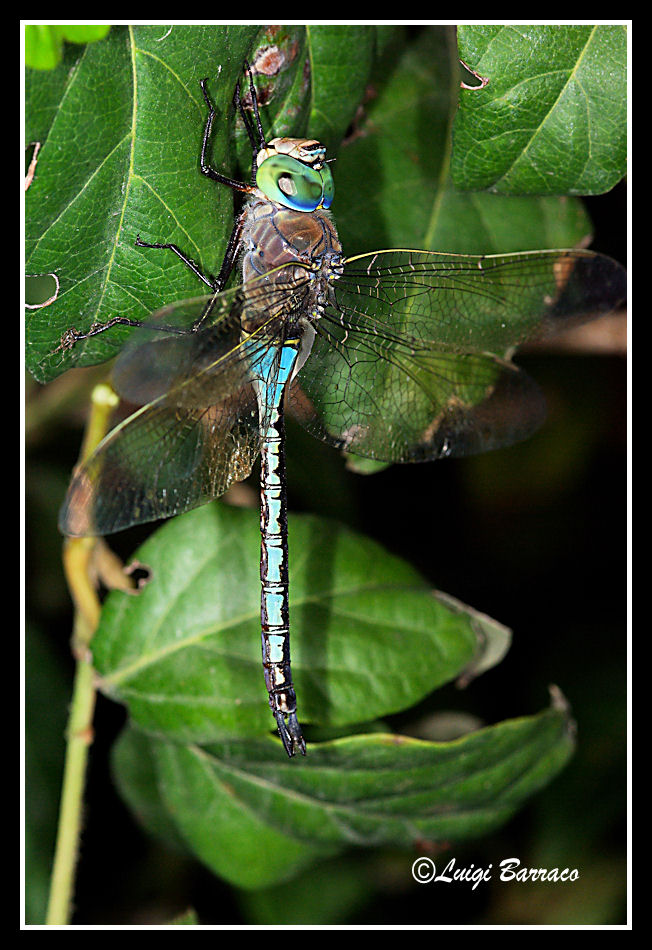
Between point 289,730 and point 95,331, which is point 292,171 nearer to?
point 95,331

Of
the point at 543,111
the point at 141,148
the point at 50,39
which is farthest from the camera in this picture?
the point at 543,111

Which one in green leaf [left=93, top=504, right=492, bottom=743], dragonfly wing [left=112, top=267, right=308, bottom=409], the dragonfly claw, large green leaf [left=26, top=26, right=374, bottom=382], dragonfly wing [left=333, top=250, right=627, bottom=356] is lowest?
the dragonfly claw

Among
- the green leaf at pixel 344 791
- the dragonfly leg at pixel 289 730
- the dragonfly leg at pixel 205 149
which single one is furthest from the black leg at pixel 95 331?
the green leaf at pixel 344 791

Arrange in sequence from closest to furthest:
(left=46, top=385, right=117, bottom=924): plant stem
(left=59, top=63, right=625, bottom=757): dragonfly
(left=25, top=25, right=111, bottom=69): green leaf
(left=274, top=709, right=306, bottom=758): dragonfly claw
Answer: (left=25, top=25, right=111, bottom=69): green leaf
(left=59, top=63, right=625, bottom=757): dragonfly
(left=274, top=709, right=306, bottom=758): dragonfly claw
(left=46, top=385, right=117, bottom=924): plant stem

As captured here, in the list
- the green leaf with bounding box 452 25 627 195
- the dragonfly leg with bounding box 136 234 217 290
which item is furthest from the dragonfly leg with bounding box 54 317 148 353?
the green leaf with bounding box 452 25 627 195

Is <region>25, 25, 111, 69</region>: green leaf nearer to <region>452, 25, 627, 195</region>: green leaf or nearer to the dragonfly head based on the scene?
the dragonfly head

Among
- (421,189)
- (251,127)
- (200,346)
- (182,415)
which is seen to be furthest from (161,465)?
(421,189)
